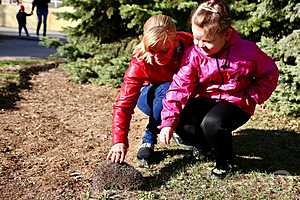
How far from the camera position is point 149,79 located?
408 cm

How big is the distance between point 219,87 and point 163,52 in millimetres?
441

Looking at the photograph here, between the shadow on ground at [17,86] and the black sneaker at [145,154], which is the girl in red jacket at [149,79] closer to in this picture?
the black sneaker at [145,154]

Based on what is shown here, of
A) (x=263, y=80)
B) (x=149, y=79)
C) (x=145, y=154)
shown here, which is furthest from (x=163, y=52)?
(x=145, y=154)

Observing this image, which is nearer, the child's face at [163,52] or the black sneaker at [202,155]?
the child's face at [163,52]

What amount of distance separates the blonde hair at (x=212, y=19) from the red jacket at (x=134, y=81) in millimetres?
435

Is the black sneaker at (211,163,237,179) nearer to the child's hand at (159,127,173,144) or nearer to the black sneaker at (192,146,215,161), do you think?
the black sneaker at (192,146,215,161)

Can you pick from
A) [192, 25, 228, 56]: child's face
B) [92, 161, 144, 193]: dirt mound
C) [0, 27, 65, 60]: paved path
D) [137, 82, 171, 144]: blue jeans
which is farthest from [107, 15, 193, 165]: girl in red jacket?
[0, 27, 65, 60]: paved path

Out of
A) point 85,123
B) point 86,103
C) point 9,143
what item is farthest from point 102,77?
point 9,143

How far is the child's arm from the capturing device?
147 inches

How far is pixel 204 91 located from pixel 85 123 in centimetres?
196

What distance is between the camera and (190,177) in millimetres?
3826

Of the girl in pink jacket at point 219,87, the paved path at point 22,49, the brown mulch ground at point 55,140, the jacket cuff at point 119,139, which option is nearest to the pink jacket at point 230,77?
the girl in pink jacket at point 219,87

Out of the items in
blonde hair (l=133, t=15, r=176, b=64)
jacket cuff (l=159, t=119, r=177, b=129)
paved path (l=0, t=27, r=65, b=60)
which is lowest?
paved path (l=0, t=27, r=65, b=60)

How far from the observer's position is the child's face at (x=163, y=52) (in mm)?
3732
